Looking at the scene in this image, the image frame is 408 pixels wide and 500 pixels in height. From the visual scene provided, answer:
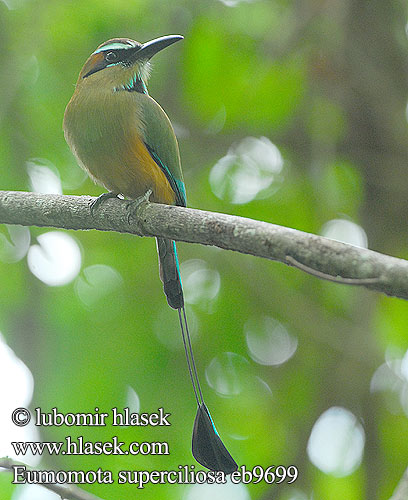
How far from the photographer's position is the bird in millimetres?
2369

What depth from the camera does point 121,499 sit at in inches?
90.8

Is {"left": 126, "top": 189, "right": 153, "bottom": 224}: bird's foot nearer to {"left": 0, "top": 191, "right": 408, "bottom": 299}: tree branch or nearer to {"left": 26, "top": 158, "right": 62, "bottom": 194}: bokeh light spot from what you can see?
{"left": 0, "top": 191, "right": 408, "bottom": 299}: tree branch

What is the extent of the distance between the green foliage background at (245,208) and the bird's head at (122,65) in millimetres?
538

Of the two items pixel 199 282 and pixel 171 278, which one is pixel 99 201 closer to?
pixel 171 278

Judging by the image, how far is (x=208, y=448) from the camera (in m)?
1.72

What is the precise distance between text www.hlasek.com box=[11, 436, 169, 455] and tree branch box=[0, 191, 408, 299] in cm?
72

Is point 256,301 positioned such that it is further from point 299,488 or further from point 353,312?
point 299,488

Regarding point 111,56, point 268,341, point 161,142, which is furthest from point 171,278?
point 268,341

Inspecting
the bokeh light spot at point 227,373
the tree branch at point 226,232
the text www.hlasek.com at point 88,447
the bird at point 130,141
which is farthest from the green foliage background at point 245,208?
the tree branch at point 226,232

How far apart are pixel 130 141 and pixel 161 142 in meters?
0.13

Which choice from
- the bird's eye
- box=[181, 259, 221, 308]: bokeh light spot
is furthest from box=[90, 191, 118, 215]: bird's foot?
box=[181, 259, 221, 308]: bokeh light spot

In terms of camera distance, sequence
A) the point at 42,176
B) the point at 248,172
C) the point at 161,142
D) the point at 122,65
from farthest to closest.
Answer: the point at 248,172 < the point at 42,176 < the point at 122,65 < the point at 161,142

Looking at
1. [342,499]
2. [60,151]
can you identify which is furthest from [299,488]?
[60,151]

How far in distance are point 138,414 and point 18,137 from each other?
1473 millimetres
